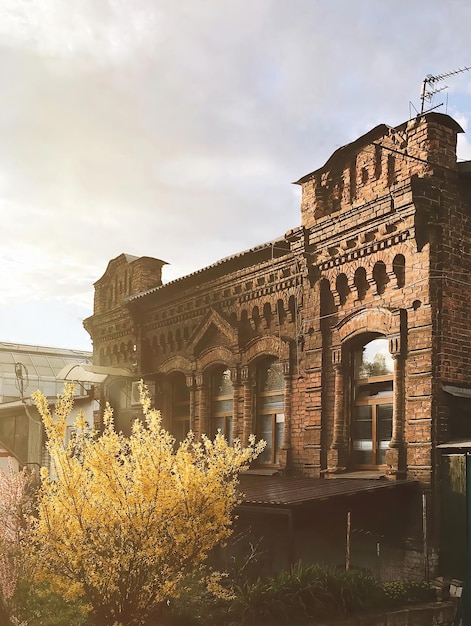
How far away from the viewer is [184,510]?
9.56 metres

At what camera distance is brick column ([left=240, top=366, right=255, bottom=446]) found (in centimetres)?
1609

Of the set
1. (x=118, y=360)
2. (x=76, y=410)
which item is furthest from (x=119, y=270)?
(x=76, y=410)

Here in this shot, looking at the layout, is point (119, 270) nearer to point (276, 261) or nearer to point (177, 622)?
point (276, 261)

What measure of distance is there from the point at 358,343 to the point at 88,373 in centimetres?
838

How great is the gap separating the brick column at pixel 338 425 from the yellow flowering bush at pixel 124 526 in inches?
Result: 169

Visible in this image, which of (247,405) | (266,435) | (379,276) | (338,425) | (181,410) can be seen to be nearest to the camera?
(379,276)

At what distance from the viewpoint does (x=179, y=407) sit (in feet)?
63.1

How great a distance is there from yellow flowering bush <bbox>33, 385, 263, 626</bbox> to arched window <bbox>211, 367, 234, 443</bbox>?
7.34m

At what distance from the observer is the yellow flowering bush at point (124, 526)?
9.20 metres

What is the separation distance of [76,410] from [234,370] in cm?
835

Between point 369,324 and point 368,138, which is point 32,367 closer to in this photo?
point 369,324

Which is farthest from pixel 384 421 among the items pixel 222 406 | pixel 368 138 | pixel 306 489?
pixel 222 406

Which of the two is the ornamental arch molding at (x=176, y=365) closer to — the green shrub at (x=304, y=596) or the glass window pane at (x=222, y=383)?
the glass window pane at (x=222, y=383)

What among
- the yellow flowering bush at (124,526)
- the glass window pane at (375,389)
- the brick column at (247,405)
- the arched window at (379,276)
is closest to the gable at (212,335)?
the brick column at (247,405)
